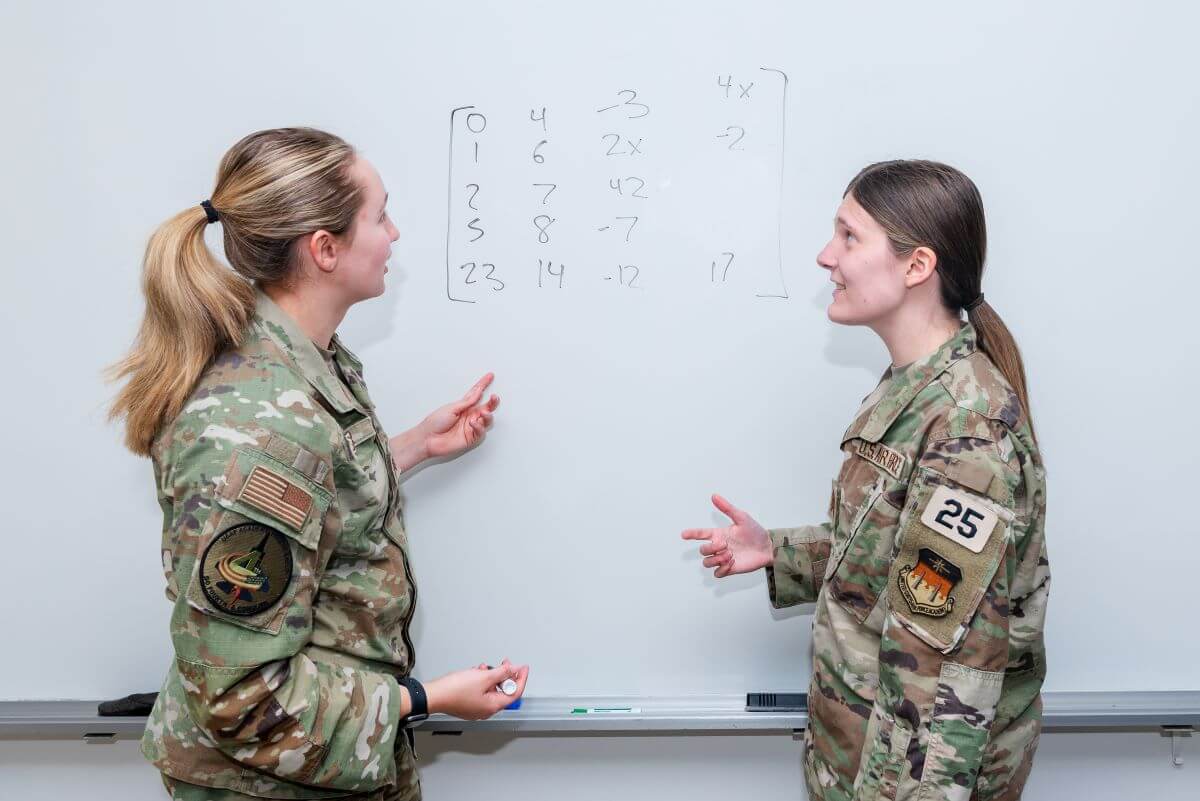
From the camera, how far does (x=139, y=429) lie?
108 cm

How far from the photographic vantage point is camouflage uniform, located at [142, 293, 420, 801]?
100 centimetres

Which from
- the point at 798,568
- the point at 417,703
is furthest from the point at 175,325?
the point at 798,568

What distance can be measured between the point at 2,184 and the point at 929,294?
1510 mm

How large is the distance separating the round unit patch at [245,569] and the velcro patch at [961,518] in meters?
0.77

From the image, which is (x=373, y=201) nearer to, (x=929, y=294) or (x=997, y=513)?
(x=929, y=294)

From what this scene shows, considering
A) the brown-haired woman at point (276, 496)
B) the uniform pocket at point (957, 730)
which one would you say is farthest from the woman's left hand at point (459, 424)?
the uniform pocket at point (957, 730)

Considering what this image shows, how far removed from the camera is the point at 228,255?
1.17 meters

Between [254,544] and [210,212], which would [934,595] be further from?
[210,212]

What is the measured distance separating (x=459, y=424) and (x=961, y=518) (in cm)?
82

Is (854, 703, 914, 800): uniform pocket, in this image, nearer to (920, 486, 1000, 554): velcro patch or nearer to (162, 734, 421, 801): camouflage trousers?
(920, 486, 1000, 554): velcro patch

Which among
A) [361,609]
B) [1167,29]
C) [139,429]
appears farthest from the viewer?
[1167,29]

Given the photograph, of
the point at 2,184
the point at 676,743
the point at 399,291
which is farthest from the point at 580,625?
the point at 2,184

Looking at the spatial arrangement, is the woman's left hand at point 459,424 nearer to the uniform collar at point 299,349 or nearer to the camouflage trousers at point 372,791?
the uniform collar at point 299,349

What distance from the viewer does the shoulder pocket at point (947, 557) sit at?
108cm
